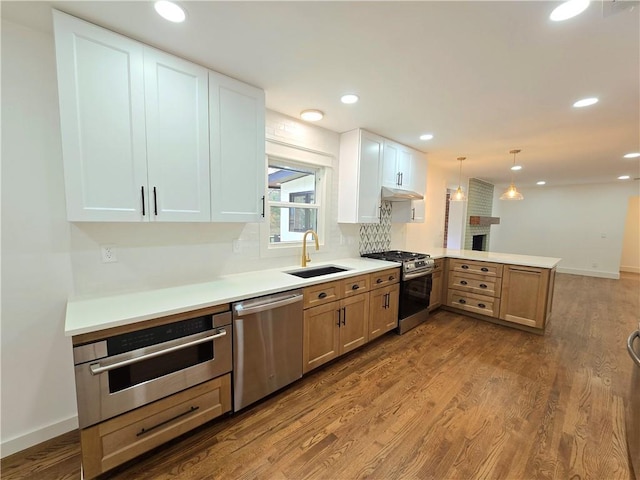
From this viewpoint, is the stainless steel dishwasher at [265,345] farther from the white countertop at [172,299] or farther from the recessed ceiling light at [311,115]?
the recessed ceiling light at [311,115]

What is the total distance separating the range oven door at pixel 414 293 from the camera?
10.7 ft

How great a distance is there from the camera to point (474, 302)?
3850 millimetres

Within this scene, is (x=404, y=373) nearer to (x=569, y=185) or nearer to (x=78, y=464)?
(x=78, y=464)

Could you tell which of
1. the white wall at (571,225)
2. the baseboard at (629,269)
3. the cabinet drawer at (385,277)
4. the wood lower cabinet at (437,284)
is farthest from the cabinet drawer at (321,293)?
the baseboard at (629,269)

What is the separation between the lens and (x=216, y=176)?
1958 millimetres

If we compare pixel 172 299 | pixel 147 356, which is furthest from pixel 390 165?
pixel 147 356

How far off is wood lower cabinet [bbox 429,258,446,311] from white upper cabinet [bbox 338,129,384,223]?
1395 mm

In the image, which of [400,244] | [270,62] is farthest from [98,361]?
[400,244]

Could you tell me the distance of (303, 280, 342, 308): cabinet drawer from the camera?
2254 mm

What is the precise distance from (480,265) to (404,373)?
84.8 inches

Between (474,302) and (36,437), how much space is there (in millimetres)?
4591

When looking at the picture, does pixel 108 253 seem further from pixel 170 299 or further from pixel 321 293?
pixel 321 293

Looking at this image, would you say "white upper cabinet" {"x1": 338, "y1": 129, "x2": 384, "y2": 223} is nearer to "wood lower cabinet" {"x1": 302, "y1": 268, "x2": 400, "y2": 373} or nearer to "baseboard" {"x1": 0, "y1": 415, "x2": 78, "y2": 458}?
"wood lower cabinet" {"x1": 302, "y1": 268, "x2": 400, "y2": 373}

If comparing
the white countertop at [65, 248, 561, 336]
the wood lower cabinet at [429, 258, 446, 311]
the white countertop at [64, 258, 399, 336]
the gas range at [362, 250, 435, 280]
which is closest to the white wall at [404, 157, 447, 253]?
the wood lower cabinet at [429, 258, 446, 311]
